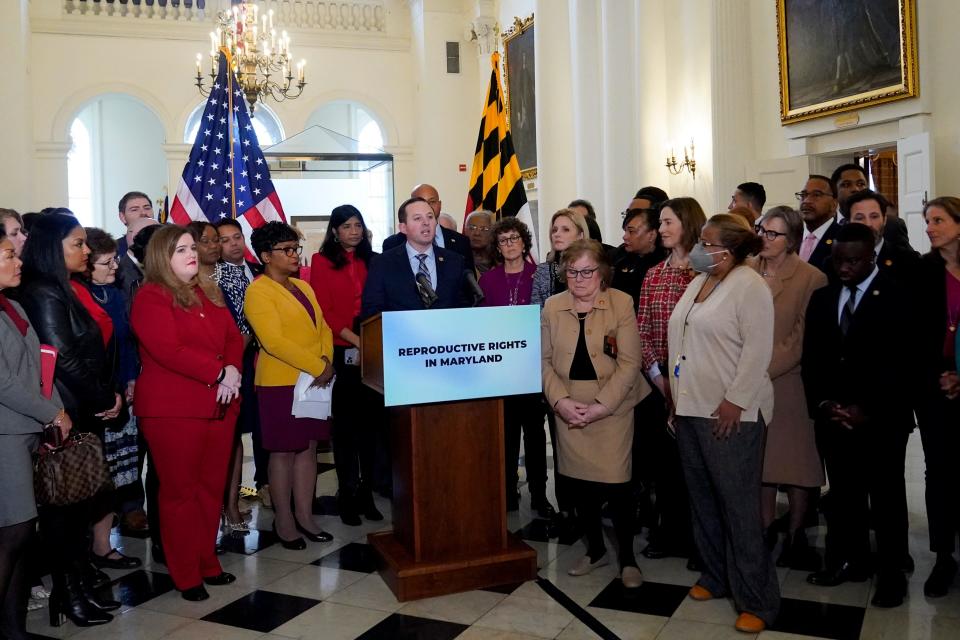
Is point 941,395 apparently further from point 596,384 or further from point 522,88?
point 522,88

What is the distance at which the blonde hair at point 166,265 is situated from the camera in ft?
11.5

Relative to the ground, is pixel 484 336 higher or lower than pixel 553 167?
lower

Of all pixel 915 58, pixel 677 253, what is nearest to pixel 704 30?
pixel 915 58

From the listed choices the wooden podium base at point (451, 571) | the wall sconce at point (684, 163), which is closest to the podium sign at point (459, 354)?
the wooden podium base at point (451, 571)

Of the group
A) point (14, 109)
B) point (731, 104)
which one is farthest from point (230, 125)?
point (14, 109)

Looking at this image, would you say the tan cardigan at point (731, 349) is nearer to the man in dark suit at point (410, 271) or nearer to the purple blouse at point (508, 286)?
the man in dark suit at point (410, 271)

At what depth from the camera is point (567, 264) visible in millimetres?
3574

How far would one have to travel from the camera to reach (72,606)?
10.9 ft

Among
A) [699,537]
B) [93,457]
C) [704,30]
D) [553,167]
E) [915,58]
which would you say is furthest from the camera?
[553,167]

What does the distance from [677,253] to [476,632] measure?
1749mm

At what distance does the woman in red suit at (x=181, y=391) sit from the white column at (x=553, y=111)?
8.92m

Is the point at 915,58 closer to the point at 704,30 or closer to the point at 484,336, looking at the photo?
the point at 704,30

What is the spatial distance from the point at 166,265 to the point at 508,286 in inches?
69.0

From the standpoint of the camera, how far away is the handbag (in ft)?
9.78
